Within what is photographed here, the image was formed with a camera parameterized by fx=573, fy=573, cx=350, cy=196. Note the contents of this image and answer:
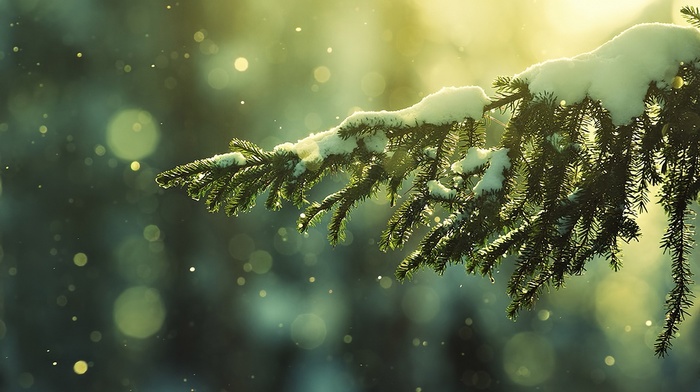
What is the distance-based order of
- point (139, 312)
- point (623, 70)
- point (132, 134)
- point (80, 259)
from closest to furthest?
point (623, 70) < point (132, 134) < point (80, 259) < point (139, 312)

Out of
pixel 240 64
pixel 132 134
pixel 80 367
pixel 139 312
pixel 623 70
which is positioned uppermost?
pixel 623 70

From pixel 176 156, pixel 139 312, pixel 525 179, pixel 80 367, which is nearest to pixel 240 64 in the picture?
pixel 176 156

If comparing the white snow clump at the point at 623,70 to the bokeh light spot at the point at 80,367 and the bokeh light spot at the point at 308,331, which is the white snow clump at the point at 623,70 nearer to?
the bokeh light spot at the point at 308,331

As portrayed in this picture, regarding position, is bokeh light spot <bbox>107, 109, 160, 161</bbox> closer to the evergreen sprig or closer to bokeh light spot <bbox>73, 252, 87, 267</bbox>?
bokeh light spot <bbox>73, 252, 87, 267</bbox>

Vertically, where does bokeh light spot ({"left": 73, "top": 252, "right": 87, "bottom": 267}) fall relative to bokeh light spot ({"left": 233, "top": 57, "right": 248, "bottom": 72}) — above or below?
below

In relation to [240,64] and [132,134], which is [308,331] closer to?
[132,134]

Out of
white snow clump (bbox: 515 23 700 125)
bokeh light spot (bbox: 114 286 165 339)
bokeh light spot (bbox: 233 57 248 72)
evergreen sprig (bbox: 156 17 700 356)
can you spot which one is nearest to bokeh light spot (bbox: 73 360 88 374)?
bokeh light spot (bbox: 114 286 165 339)

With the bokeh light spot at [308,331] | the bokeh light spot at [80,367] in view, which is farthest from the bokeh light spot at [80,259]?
the bokeh light spot at [308,331]
